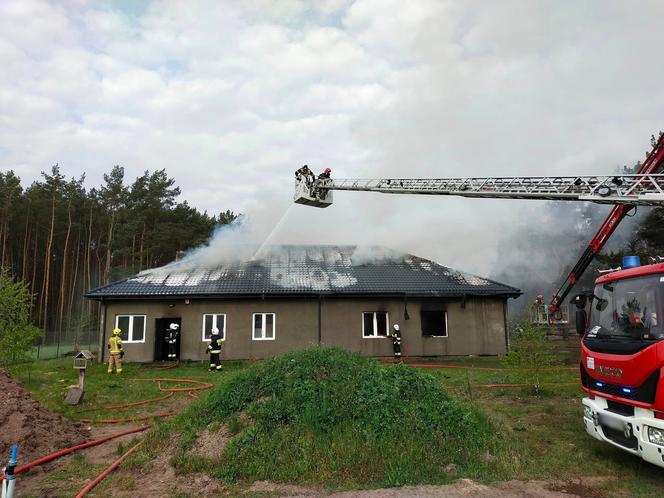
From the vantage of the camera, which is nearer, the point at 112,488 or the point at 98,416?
the point at 112,488

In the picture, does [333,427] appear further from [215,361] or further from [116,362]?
[116,362]

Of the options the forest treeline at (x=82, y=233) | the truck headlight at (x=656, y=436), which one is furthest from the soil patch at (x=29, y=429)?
the forest treeline at (x=82, y=233)

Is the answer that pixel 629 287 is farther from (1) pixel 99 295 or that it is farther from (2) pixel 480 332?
(1) pixel 99 295

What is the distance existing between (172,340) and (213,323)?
1.70 meters

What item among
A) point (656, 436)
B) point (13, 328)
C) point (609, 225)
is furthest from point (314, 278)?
point (656, 436)

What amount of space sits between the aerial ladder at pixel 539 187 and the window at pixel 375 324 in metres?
6.16

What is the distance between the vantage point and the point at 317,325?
61.5 feet

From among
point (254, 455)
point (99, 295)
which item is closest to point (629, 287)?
point (254, 455)

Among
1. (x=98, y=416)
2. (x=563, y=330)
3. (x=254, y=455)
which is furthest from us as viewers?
(x=563, y=330)

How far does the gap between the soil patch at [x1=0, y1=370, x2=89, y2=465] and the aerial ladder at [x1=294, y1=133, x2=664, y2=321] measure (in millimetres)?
9398

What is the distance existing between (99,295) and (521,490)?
16.7 metres

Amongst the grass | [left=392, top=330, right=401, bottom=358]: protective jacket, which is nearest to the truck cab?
the grass

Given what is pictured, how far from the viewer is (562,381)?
43.9ft

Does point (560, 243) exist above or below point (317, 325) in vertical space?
above
